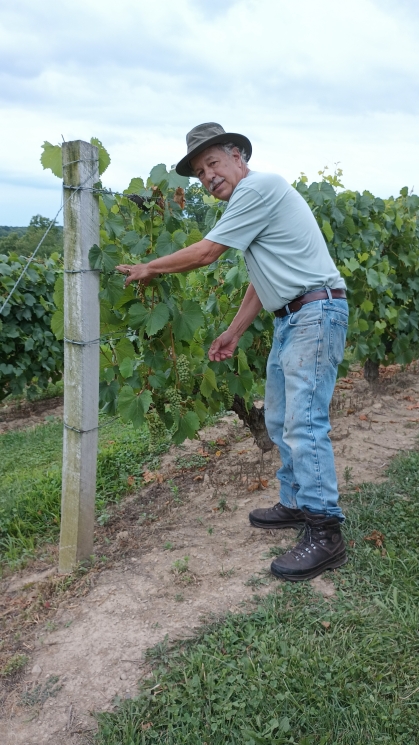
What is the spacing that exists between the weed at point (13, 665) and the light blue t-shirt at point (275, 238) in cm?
182

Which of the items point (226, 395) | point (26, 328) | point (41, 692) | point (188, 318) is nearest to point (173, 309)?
point (188, 318)

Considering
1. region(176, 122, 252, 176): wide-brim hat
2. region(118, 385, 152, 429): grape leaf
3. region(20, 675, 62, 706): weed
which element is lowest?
region(20, 675, 62, 706): weed

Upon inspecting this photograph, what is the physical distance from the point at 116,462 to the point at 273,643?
8.45 feet

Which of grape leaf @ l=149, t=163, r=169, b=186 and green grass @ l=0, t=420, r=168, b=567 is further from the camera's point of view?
green grass @ l=0, t=420, r=168, b=567

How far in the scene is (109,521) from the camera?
3.59 metres

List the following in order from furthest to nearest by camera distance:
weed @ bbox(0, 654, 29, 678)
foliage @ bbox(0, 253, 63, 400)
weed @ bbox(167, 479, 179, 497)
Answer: foliage @ bbox(0, 253, 63, 400), weed @ bbox(167, 479, 179, 497), weed @ bbox(0, 654, 29, 678)

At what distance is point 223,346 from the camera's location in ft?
10.6

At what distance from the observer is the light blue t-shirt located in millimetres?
2473

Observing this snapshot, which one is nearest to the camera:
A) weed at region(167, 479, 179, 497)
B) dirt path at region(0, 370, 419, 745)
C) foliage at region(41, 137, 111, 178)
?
dirt path at region(0, 370, 419, 745)

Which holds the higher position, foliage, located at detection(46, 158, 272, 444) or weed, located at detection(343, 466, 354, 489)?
foliage, located at detection(46, 158, 272, 444)

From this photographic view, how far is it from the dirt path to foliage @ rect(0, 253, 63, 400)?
12.1ft

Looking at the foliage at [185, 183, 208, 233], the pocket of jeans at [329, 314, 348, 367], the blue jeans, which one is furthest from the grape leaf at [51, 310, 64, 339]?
the foliage at [185, 183, 208, 233]

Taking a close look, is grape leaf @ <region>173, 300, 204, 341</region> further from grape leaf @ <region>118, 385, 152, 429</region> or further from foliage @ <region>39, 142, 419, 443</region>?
grape leaf @ <region>118, 385, 152, 429</region>

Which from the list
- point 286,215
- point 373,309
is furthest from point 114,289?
point 373,309
